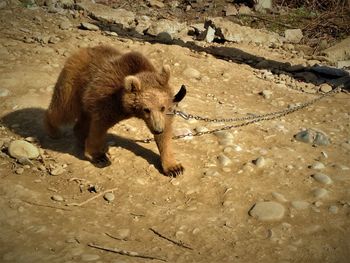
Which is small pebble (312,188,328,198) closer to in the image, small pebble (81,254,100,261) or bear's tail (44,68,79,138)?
small pebble (81,254,100,261)

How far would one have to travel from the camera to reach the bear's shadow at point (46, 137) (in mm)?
5254

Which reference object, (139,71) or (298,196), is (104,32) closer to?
(139,71)

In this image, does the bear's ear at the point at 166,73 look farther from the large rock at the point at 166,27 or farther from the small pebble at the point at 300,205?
the large rock at the point at 166,27

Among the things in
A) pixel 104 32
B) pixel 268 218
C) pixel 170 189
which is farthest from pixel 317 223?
pixel 104 32

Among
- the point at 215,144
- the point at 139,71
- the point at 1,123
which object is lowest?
the point at 1,123

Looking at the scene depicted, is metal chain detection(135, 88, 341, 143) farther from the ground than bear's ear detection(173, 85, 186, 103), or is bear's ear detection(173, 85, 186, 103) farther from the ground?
bear's ear detection(173, 85, 186, 103)

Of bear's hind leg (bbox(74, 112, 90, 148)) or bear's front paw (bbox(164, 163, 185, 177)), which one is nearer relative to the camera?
bear's front paw (bbox(164, 163, 185, 177))

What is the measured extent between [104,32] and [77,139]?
4334 millimetres

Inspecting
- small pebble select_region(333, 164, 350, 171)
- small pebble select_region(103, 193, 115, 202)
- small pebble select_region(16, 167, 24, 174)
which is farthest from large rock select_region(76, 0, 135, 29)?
small pebble select_region(333, 164, 350, 171)

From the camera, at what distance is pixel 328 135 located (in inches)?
225

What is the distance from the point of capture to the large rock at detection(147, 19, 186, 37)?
31.5 ft

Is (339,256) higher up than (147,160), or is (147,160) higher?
(339,256)

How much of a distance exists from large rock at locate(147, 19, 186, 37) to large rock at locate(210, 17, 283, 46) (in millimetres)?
816

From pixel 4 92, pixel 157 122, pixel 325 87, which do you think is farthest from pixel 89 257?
pixel 325 87
